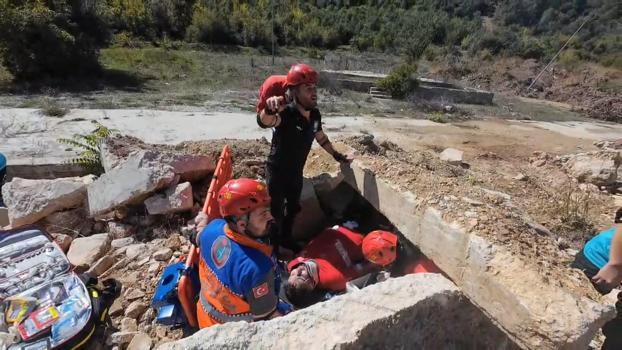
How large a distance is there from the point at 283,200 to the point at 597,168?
5.83 m

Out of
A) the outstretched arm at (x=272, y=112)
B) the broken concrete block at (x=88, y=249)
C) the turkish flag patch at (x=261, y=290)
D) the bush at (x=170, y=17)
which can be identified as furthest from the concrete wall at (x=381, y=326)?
the bush at (x=170, y=17)

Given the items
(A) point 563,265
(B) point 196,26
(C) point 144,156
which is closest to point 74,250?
(C) point 144,156

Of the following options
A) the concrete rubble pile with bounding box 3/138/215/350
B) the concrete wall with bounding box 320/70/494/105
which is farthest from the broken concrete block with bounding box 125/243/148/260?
the concrete wall with bounding box 320/70/494/105

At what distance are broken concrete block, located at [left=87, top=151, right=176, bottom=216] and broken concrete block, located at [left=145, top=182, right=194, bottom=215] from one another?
0.31 ft

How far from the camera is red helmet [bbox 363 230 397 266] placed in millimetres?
3361

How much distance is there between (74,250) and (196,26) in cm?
2233

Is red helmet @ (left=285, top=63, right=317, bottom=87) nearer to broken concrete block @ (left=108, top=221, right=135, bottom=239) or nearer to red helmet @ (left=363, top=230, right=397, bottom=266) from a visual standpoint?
red helmet @ (left=363, top=230, right=397, bottom=266)

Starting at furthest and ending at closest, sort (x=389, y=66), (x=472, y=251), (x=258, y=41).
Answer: (x=258, y=41), (x=389, y=66), (x=472, y=251)

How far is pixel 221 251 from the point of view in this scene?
2.34 meters

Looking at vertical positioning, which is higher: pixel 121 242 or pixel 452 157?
pixel 452 157

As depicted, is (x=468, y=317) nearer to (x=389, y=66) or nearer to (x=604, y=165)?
(x=604, y=165)

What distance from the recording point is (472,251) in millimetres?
2576

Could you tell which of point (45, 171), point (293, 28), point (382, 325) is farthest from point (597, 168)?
point (293, 28)

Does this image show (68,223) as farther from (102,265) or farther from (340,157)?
(340,157)
